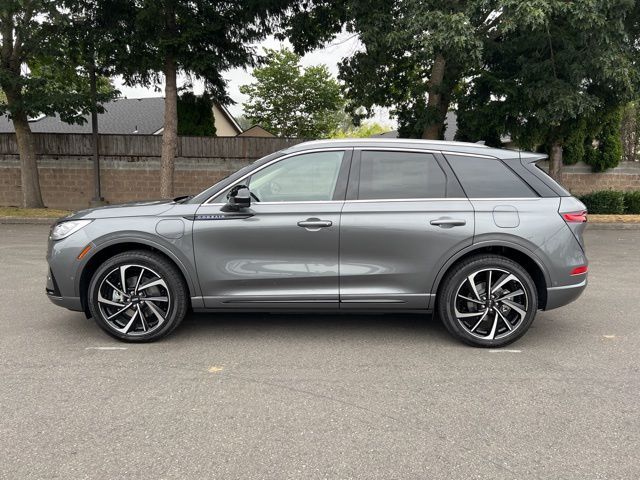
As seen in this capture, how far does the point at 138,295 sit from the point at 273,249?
1255 mm

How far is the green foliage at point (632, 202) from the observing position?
629 inches

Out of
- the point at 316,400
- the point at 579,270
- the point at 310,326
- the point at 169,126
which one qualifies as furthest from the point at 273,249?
the point at 169,126

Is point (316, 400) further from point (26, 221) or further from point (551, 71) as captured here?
point (26, 221)

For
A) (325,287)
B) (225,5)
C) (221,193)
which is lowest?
(325,287)

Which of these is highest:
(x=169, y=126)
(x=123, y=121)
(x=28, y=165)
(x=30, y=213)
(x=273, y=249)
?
(x=123, y=121)

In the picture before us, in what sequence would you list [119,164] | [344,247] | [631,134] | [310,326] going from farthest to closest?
1. [631,134]
2. [119,164]
3. [310,326]
4. [344,247]

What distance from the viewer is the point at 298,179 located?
421 centimetres

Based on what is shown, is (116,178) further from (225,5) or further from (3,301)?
(3,301)

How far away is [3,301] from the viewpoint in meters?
5.54

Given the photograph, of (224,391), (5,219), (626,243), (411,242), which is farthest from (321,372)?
(5,219)

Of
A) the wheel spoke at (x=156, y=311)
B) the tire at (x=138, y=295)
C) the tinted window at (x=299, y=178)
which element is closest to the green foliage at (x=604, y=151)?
the tinted window at (x=299, y=178)

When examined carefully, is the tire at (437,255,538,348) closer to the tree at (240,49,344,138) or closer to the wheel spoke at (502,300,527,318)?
the wheel spoke at (502,300,527,318)

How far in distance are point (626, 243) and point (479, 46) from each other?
218 inches

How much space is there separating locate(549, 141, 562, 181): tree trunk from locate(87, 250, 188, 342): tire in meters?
13.8
